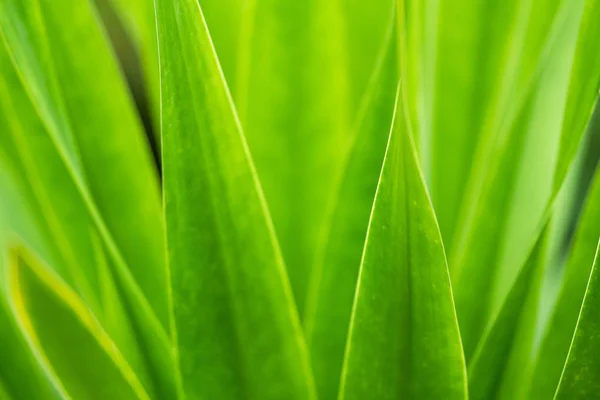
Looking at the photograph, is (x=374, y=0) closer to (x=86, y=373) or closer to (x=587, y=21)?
(x=587, y=21)

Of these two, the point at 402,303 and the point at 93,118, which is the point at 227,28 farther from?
the point at 402,303

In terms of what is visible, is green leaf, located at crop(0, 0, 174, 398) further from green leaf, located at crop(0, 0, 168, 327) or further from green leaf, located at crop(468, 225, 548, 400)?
green leaf, located at crop(468, 225, 548, 400)

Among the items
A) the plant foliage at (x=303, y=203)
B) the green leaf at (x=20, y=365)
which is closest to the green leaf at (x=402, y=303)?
the plant foliage at (x=303, y=203)

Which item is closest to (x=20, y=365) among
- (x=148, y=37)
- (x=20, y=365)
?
(x=20, y=365)

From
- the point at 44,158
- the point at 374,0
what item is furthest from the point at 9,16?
the point at 374,0

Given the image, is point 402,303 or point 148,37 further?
point 148,37

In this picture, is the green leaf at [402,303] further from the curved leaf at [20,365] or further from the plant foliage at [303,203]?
the curved leaf at [20,365]

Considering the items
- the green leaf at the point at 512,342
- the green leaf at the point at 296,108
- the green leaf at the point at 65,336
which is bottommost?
the green leaf at the point at 512,342
